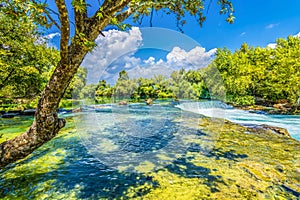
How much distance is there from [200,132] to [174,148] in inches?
127

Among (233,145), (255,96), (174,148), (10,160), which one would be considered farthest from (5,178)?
(255,96)

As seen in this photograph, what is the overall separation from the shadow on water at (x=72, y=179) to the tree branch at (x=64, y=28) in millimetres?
3097

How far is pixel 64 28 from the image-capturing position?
7.67 feet

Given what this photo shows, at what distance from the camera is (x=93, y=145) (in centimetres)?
777

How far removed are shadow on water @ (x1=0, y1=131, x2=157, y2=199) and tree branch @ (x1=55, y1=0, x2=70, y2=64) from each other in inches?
122

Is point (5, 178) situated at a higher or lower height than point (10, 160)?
lower

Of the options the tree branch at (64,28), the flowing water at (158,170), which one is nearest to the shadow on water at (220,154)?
the flowing water at (158,170)

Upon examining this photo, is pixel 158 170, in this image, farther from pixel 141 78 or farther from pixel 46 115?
pixel 141 78

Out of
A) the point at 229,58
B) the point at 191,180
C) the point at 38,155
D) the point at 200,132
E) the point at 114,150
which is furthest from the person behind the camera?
the point at 229,58

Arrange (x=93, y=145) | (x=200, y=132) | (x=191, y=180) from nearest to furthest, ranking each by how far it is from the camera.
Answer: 1. (x=191, y=180)
2. (x=93, y=145)
3. (x=200, y=132)

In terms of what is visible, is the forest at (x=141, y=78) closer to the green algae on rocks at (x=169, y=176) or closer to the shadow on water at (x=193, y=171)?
the green algae on rocks at (x=169, y=176)

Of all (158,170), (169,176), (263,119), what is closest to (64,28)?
(169,176)

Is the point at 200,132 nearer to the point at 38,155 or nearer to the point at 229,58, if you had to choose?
the point at 38,155

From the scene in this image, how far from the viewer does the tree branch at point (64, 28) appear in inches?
84.4
